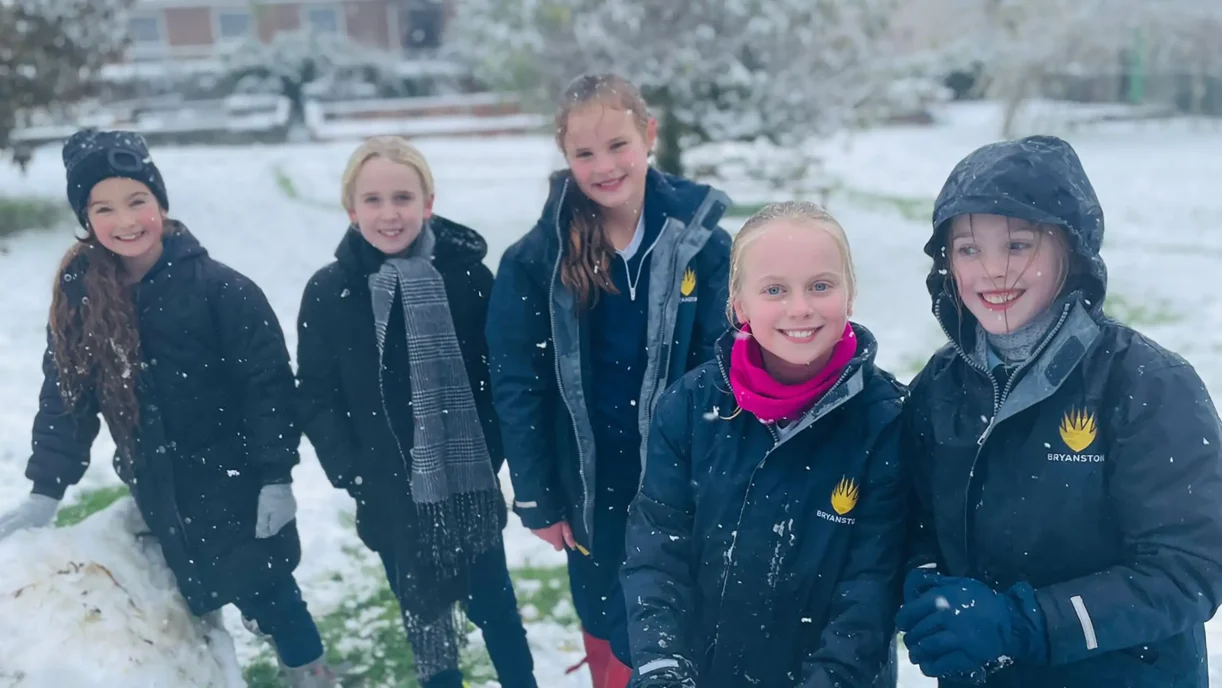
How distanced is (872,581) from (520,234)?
9.28 meters

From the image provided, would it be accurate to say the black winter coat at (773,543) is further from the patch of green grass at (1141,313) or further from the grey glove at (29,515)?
the patch of green grass at (1141,313)

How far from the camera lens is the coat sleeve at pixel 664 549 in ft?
6.56

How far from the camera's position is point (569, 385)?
2678 millimetres

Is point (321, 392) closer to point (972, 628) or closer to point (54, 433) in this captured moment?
point (54, 433)

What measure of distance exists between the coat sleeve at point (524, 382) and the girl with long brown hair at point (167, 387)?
0.68 m

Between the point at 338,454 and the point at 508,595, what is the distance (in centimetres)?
72

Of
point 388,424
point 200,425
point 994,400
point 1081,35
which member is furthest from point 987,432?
point 1081,35

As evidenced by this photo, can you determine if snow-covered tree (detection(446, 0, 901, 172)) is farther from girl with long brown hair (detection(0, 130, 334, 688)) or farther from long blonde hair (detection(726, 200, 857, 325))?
long blonde hair (detection(726, 200, 857, 325))

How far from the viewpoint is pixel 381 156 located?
283 cm

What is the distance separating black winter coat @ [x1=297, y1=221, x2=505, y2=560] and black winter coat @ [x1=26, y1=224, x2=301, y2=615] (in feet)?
0.36

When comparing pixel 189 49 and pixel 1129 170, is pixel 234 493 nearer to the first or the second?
pixel 1129 170

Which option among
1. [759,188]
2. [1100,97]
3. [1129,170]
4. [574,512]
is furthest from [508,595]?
[1100,97]

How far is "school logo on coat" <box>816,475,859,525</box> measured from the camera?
1989 millimetres

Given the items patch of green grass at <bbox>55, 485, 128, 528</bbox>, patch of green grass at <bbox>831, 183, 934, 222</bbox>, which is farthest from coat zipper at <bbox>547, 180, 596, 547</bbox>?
patch of green grass at <bbox>831, 183, 934, 222</bbox>
